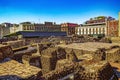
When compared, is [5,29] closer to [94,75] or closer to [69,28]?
[69,28]

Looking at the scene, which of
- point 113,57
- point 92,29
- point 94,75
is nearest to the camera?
point 94,75

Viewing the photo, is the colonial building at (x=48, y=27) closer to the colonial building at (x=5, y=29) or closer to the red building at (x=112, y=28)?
the colonial building at (x=5, y=29)

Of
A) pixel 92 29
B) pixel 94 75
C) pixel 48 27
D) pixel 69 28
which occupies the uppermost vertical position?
Result: pixel 48 27

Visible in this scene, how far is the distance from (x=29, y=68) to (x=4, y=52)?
1.98 meters

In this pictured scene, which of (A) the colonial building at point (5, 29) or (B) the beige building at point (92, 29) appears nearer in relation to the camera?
(B) the beige building at point (92, 29)

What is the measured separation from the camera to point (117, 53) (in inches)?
576

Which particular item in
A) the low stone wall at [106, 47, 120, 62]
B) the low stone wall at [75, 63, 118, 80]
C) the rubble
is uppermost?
the rubble

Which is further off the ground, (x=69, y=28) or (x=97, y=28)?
(x=69, y=28)

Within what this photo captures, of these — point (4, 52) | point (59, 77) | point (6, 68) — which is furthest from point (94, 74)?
point (4, 52)

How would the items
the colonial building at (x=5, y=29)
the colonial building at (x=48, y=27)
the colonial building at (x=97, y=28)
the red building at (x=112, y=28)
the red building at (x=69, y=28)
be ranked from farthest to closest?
the colonial building at (x=5, y=29) < the red building at (x=69, y=28) < the colonial building at (x=48, y=27) < the colonial building at (x=97, y=28) < the red building at (x=112, y=28)

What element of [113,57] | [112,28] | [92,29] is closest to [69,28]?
[92,29]

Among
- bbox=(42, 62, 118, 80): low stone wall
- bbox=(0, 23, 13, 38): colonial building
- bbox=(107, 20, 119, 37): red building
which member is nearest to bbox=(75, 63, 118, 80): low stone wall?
bbox=(42, 62, 118, 80): low stone wall

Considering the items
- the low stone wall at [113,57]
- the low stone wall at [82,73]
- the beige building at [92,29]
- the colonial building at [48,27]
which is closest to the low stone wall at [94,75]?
the low stone wall at [82,73]

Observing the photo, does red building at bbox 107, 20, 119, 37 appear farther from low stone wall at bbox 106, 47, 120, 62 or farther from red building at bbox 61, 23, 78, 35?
low stone wall at bbox 106, 47, 120, 62
